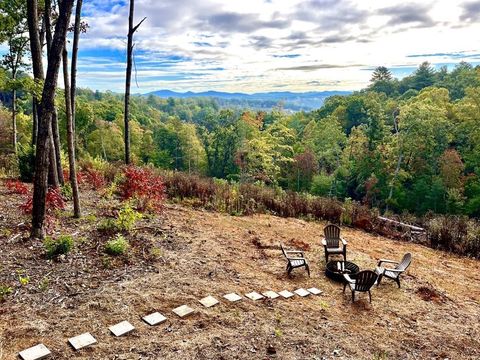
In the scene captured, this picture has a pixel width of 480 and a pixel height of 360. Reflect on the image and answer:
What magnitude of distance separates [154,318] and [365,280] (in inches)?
120

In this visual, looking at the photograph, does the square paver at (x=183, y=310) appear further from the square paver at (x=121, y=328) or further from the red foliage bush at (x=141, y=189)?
the red foliage bush at (x=141, y=189)

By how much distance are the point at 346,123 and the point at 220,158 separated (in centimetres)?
1576

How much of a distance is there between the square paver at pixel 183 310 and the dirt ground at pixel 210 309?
0.07 m

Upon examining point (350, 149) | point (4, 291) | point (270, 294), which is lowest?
point (270, 294)

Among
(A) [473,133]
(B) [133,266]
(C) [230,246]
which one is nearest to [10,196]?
(B) [133,266]

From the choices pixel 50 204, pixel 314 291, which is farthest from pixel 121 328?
pixel 50 204

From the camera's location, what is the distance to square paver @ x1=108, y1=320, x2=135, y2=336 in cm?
352

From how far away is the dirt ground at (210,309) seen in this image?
350cm

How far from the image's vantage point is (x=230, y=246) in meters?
6.83

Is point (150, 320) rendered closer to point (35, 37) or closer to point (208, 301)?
point (208, 301)

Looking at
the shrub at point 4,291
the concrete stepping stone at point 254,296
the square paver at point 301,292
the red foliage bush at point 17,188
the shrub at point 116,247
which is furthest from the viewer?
the red foliage bush at point 17,188

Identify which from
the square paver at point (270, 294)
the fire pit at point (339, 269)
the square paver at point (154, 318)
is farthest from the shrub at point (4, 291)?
the fire pit at point (339, 269)

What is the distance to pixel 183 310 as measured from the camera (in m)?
4.06

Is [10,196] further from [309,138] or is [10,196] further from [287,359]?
[309,138]
